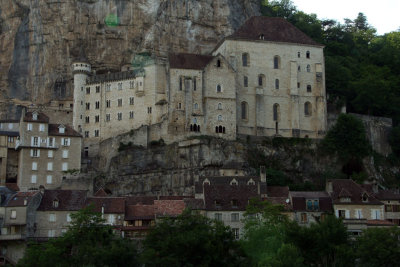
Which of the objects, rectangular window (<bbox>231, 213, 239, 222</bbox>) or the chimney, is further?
the chimney

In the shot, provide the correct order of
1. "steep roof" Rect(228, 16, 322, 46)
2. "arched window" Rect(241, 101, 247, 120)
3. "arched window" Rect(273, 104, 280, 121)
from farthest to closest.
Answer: "steep roof" Rect(228, 16, 322, 46), "arched window" Rect(273, 104, 280, 121), "arched window" Rect(241, 101, 247, 120)

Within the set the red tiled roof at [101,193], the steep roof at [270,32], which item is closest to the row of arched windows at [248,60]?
the steep roof at [270,32]

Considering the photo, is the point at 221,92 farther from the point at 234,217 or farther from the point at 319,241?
the point at 319,241

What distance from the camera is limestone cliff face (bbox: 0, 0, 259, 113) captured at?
3703 inches

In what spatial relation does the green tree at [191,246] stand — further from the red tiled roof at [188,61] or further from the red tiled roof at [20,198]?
the red tiled roof at [188,61]

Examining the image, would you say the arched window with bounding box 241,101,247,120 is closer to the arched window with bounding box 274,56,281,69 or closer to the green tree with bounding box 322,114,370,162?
the arched window with bounding box 274,56,281,69

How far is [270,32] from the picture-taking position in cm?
9062

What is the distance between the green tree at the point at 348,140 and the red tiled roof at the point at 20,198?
3614 cm

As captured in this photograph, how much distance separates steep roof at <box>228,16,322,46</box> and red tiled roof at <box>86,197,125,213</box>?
31.9m

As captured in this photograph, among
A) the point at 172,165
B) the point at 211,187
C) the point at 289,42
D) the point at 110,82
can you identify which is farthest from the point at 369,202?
the point at 110,82

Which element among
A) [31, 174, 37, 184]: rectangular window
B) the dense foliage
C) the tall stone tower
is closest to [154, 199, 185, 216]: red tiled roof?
[31, 174, 37, 184]: rectangular window

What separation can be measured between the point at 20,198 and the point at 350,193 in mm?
30372

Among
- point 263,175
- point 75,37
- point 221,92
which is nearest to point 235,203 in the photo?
point 263,175

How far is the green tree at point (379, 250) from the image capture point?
52844 mm
